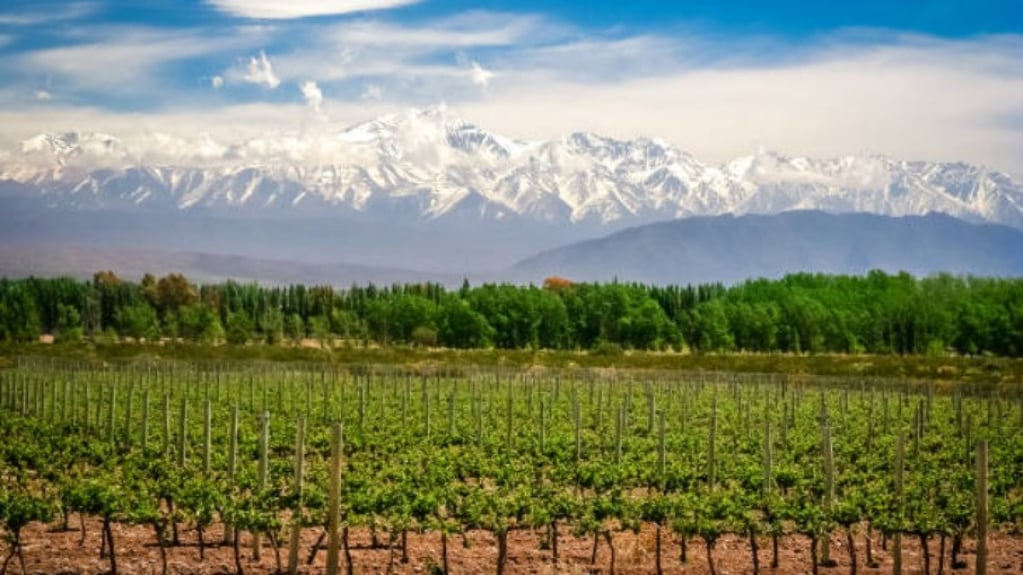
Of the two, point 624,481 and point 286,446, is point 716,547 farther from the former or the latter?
point 286,446

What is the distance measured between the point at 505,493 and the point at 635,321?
95377 mm

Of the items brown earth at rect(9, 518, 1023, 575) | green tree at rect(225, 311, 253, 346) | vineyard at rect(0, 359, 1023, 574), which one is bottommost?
brown earth at rect(9, 518, 1023, 575)

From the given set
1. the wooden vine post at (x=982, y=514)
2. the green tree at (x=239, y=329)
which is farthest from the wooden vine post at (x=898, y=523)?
the green tree at (x=239, y=329)

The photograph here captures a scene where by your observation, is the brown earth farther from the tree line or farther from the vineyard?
the tree line

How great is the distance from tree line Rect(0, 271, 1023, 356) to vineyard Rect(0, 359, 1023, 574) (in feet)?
228

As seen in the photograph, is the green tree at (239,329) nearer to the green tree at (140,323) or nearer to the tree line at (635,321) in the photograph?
the tree line at (635,321)

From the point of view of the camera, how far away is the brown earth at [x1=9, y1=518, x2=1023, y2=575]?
2036 centimetres

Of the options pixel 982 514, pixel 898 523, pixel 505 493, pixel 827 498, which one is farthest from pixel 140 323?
pixel 982 514

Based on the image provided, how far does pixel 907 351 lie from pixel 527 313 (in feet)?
115

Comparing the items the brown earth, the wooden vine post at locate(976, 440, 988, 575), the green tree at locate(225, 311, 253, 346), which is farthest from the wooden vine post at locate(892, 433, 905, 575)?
the green tree at locate(225, 311, 253, 346)

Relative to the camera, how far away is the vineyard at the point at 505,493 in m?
20.6

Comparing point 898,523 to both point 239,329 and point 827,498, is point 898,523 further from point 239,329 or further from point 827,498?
point 239,329

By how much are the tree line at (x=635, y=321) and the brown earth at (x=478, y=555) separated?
85.3 metres

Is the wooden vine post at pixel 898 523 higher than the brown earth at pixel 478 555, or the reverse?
the wooden vine post at pixel 898 523
